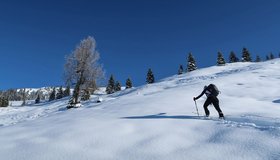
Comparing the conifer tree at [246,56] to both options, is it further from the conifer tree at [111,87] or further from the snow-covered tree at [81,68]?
the snow-covered tree at [81,68]

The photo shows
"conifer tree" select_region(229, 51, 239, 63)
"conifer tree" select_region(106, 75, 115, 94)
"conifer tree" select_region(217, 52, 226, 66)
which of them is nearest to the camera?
"conifer tree" select_region(217, 52, 226, 66)

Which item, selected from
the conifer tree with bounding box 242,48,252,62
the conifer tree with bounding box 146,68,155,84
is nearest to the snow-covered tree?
the conifer tree with bounding box 146,68,155,84

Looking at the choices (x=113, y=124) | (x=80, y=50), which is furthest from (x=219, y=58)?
(x=113, y=124)

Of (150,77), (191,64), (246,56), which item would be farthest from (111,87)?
(246,56)

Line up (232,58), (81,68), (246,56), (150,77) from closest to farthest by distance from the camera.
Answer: (81,68)
(150,77)
(246,56)
(232,58)

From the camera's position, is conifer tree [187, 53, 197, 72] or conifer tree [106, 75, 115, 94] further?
conifer tree [106, 75, 115, 94]

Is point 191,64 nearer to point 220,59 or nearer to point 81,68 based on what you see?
point 220,59

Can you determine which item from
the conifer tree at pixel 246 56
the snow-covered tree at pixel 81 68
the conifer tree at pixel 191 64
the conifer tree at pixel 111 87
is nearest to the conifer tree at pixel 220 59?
the conifer tree at pixel 191 64

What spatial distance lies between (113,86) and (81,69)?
54.1 meters

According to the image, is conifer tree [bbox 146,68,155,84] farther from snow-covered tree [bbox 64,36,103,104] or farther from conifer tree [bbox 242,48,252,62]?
snow-covered tree [bbox 64,36,103,104]

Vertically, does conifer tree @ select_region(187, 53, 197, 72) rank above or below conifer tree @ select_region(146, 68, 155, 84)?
above

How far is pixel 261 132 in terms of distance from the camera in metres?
6.16

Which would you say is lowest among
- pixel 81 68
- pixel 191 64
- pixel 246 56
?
pixel 81 68

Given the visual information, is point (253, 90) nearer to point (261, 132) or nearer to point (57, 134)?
point (261, 132)
